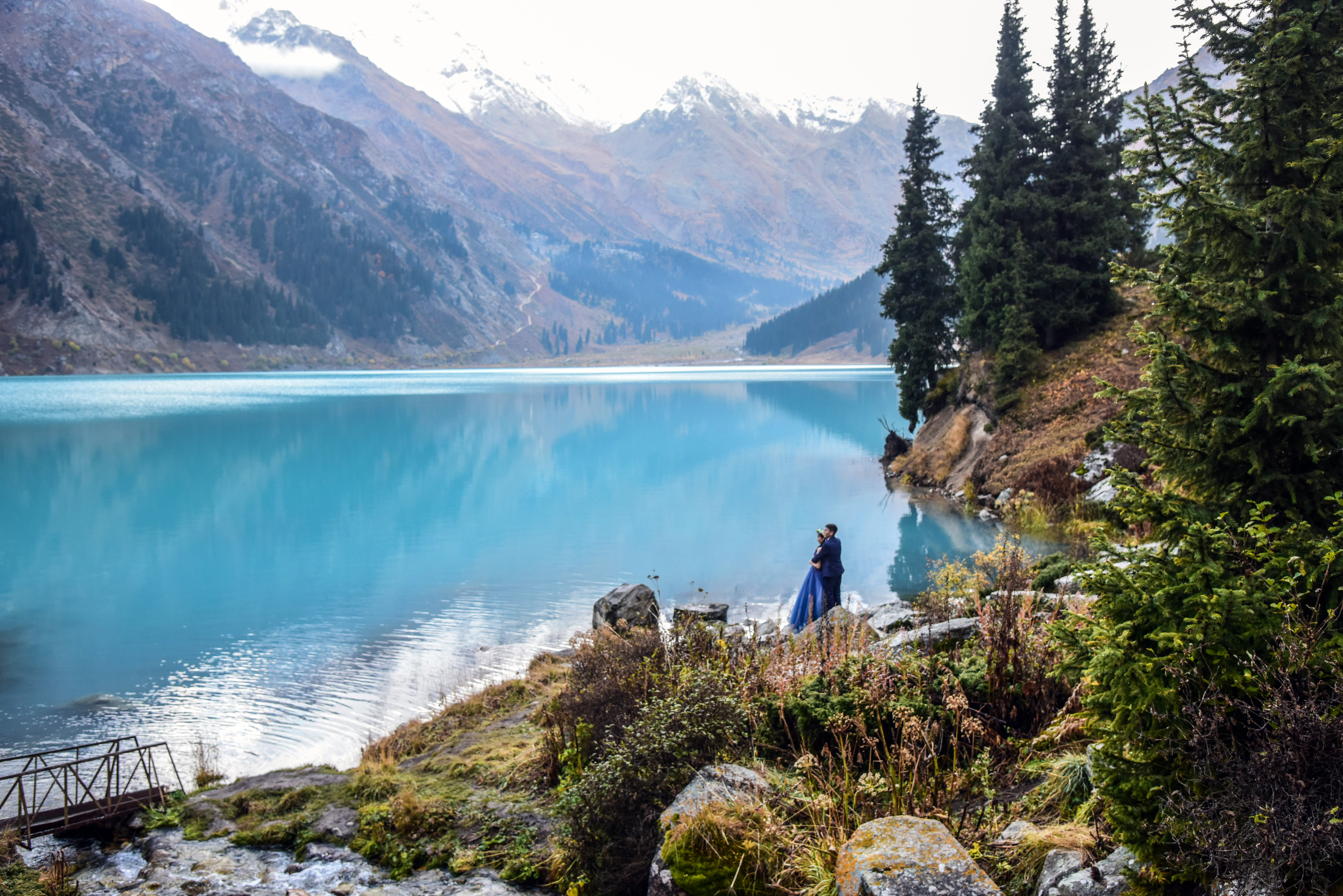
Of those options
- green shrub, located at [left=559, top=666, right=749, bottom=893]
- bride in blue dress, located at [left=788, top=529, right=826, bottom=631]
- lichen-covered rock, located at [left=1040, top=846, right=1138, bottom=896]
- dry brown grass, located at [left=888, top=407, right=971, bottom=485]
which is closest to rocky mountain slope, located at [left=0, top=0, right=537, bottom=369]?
dry brown grass, located at [left=888, top=407, right=971, bottom=485]

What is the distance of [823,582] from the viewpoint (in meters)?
13.3

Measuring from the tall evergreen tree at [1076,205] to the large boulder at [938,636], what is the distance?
2191cm

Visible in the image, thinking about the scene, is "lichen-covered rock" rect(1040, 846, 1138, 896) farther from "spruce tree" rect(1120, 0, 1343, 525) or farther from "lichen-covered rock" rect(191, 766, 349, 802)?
"lichen-covered rock" rect(191, 766, 349, 802)

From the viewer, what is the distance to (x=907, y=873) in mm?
3934

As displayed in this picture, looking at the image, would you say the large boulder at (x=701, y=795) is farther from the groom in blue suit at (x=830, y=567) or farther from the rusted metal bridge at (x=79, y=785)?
the groom in blue suit at (x=830, y=567)

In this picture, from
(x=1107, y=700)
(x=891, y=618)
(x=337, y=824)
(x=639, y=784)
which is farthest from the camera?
(x=891, y=618)

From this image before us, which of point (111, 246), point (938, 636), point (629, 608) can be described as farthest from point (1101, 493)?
point (111, 246)

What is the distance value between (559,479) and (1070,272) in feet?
73.9

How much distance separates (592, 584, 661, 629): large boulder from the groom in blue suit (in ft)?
9.55

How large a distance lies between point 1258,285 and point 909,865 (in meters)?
4.16

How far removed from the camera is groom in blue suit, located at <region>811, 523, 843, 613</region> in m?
13.1

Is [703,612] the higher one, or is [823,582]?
[823,582]

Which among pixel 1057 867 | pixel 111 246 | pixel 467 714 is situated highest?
pixel 111 246

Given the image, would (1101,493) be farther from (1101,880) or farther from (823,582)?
(1101,880)
